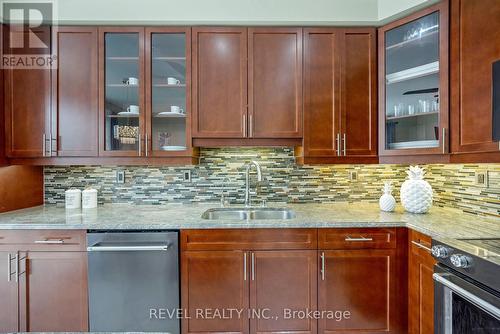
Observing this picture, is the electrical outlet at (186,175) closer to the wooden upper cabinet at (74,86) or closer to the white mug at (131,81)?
the wooden upper cabinet at (74,86)

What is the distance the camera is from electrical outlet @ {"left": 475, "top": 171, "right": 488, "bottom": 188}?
1881 mm

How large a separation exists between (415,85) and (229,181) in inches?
65.5

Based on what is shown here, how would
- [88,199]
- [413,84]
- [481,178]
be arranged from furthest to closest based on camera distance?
1. [88,199]
2. [413,84]
3. [481,178]

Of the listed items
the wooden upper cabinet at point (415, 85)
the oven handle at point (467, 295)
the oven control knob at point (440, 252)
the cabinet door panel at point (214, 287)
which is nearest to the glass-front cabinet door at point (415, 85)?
the wooden upper cabinet at point (415, 85)

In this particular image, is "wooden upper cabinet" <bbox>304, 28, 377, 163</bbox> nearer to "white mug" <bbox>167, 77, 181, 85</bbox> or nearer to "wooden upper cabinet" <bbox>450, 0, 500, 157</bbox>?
"wooden upper cabinet" <bbox>450, 0, 500, 157</bbox>

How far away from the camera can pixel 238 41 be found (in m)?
2.11

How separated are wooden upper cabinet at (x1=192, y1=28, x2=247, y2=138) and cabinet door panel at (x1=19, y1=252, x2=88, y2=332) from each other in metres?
1.21

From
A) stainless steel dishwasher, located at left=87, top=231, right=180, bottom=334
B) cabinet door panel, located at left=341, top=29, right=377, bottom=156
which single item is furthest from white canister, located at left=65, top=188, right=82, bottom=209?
cabinet door panel, located at left=341, top=29, right=377, bottom=156

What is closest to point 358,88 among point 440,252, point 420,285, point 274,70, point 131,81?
point 274,70

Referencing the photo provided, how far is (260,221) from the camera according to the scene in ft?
5.93

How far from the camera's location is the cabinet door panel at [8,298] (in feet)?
5.74

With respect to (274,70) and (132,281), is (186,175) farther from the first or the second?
(274,70)

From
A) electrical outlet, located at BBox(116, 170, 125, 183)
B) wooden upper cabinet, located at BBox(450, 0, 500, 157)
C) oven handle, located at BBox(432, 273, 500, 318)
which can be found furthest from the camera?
electrical outlet, located at BBox(116, 170, 125, 183)

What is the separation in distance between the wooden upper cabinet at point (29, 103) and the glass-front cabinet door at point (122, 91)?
0.43 m
